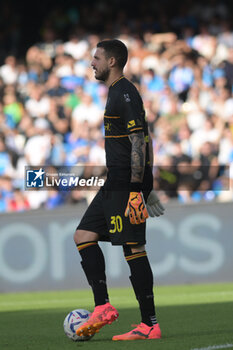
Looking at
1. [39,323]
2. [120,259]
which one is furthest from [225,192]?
[39,323]

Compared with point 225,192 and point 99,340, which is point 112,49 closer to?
point 99,340

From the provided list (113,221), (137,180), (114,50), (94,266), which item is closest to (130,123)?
(137,180)

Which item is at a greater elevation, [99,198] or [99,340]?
[99,198]

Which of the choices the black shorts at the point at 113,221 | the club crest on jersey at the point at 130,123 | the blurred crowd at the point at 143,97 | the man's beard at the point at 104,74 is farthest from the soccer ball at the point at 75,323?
the blurred crowd at the point at 143,97

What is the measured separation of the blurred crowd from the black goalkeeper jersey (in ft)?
23.5

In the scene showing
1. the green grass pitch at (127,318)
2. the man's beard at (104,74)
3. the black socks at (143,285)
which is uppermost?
the man's beard at (104,74)

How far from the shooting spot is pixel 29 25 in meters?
21.9

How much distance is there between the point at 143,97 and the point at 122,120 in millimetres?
10155

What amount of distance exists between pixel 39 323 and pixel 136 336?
2.13 m

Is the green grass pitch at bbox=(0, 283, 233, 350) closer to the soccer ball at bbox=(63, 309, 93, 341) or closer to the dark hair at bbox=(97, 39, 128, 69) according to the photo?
the soccer ball at bbox=(63, 309, 93, 341)

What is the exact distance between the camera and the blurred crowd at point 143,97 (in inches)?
546

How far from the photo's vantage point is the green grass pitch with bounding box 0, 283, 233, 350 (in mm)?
5902

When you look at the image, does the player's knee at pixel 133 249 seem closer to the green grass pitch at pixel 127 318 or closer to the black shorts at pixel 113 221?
the black shorts at pixel 113 221

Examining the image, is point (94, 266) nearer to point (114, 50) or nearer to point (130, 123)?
point (130, 123)
